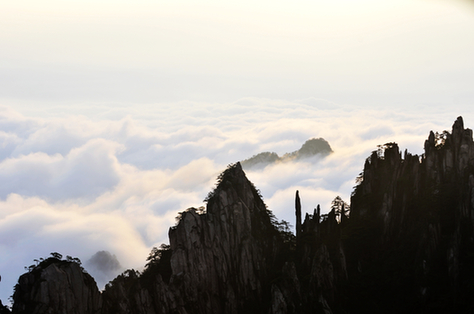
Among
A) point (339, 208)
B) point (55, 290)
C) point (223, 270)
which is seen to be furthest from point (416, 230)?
point (55, 290)

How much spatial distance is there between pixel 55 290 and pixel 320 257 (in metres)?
30.9

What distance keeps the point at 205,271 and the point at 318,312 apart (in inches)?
571

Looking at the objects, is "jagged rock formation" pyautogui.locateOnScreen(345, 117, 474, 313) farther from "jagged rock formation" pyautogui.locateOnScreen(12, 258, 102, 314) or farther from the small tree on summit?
"jagged rock formation" pyautogui.locateOnScreen(12, 258, 102, 314)

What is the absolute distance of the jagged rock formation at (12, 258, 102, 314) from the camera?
55156 mm

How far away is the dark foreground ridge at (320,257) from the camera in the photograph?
196 ft

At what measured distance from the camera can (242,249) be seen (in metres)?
66.9

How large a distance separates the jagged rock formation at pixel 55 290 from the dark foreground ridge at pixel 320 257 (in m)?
0.11

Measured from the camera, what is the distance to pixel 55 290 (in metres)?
55.9

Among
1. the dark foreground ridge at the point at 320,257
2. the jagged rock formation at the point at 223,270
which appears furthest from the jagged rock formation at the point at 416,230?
the jagged rock formation at the point at 223,270

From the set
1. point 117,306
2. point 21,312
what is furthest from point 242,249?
point 21,312

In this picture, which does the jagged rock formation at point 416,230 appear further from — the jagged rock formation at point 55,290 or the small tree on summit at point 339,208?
the jagged rock formation at point 55,290

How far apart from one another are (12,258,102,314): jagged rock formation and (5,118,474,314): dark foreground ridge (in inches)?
4.2

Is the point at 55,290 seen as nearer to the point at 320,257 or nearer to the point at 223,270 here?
the point at 223,270

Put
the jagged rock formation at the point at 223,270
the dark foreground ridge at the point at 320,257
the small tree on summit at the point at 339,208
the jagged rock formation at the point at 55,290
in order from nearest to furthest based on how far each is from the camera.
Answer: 1. the jagged rock formation at the point at 55,290
2. the dark foreground ridge at the point at 320,257
3. the jagged rock formation at the point at 223,270
4. the small tree on summit at the point at 339,208
